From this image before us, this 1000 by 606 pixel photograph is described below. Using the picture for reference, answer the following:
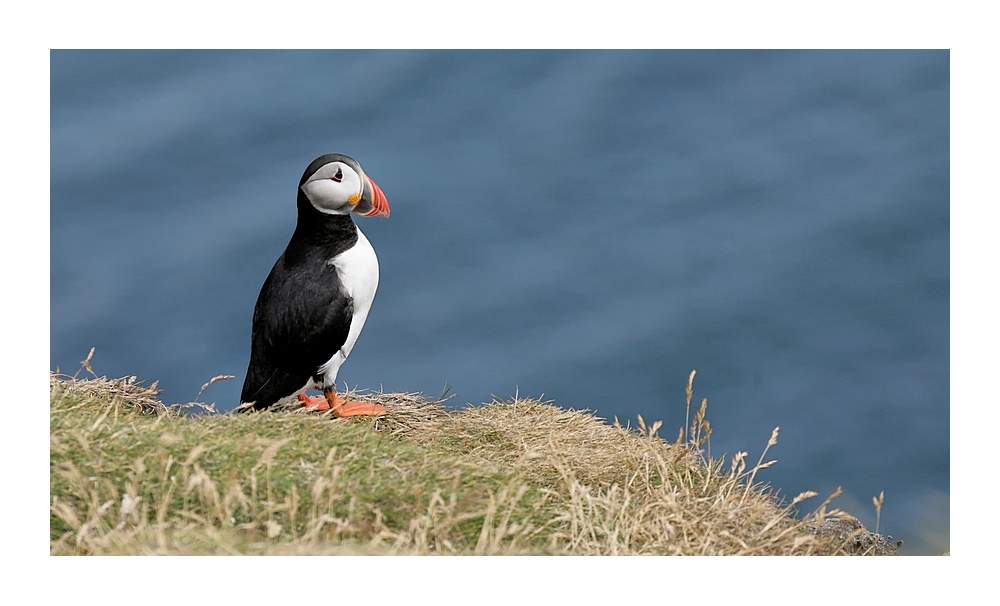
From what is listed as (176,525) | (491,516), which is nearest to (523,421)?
(491,516)

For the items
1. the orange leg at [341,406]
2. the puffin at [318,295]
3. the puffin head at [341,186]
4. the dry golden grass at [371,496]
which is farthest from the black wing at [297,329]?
the dry golden grass at [371,496]

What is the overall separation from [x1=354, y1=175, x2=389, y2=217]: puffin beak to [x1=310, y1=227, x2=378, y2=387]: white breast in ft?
0.73

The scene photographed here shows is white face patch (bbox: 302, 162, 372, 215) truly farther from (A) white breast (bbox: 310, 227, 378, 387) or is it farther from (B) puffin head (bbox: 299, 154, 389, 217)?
(A) white breast (bbox: 310, 227, 378, 387)

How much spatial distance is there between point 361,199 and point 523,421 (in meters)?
1.35

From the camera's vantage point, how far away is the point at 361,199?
4.57 meters

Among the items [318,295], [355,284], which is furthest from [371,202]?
[318,295]

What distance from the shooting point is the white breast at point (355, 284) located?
4.66 metres

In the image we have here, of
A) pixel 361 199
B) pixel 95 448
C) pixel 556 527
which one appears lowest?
pixel 556 527

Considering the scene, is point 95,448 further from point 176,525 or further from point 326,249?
point 326,249

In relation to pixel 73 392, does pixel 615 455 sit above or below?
below

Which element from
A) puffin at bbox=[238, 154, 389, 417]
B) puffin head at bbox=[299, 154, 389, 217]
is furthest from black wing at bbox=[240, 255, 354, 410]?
puffin head at bbox=[299, 154, 389, 217]

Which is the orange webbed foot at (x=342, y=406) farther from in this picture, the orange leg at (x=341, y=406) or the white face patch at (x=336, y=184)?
the white face patch at (x=336, y=184)

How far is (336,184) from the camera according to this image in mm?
4520

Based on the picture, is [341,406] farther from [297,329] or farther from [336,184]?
[336,184]
